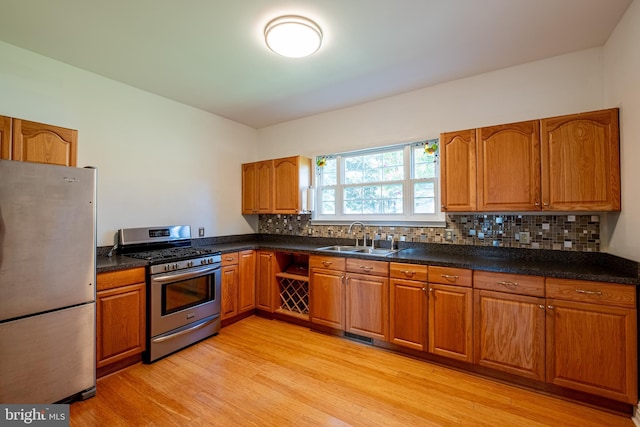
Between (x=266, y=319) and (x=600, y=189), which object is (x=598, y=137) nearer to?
(x=600, y=189)

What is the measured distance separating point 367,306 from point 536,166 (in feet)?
6.20

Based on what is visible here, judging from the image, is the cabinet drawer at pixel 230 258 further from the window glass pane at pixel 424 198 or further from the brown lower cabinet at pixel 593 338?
the brown lower cabinet at pixel 593 338

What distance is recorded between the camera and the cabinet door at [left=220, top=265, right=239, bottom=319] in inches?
129

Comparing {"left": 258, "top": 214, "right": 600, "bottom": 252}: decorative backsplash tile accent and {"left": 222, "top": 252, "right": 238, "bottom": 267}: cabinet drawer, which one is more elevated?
{"left": 258, "top": 214, "right": 600, "bottom": 252}: decorative backsplash tile accent

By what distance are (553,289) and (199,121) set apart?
13.3 feet

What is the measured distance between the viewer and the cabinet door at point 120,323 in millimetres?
2248

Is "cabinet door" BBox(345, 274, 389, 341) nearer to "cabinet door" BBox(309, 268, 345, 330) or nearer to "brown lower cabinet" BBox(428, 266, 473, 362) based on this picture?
"cabinet door" BBox(309, 268, 345, 330)

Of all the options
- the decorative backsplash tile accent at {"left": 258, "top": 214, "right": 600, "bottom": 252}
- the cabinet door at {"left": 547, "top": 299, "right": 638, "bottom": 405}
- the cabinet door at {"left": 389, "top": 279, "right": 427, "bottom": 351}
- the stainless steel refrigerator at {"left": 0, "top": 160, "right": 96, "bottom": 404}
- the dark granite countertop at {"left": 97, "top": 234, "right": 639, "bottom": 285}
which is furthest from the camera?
the cabinet door at {"left": 389, "top": 279, "right": 427, "bottom": 351}

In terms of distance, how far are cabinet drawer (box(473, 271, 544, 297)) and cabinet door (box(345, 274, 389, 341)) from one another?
784 mm

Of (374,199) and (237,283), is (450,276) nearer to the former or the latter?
(374,199)

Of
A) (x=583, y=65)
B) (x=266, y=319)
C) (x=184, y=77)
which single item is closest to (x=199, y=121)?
(x=184, y=77)

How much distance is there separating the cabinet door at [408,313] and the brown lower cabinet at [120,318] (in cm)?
224

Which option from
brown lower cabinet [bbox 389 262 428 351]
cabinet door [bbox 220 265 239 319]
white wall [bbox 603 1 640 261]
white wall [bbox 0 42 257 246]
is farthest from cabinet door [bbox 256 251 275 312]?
white wall [bbox 603 1 640 261]

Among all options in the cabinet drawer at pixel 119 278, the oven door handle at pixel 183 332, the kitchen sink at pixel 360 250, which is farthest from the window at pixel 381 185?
the cabinet drawer at pixel 119 278
